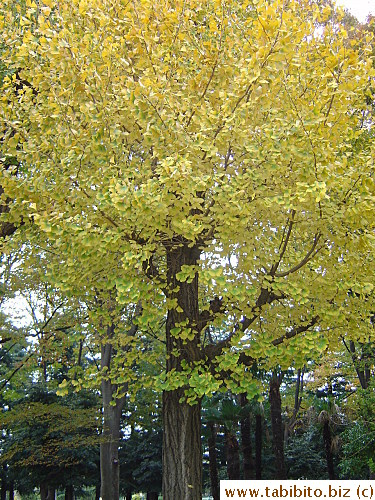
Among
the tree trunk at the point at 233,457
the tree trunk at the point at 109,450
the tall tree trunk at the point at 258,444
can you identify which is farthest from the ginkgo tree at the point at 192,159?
the tall tree trunk at the point at 258,444

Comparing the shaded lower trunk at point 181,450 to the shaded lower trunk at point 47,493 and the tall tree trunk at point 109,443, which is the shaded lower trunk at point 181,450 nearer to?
the tall tree trunk at point 109,443

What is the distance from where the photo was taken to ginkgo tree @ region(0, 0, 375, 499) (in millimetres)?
5094

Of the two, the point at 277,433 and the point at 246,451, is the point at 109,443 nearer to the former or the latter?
the point at 246,451

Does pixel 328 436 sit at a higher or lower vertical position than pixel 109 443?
lower

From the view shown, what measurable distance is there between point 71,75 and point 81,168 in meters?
1.08

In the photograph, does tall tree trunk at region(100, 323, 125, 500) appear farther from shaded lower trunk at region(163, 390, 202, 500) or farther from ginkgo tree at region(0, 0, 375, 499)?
ginkgo tree at region(0, 0, 375, 499)

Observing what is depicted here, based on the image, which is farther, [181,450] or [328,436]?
[328,436]

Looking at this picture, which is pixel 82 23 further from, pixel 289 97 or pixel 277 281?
pixel 277 281

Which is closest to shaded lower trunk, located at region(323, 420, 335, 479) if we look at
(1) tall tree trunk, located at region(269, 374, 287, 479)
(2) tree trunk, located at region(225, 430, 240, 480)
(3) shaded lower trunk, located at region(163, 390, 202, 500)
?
(1) tall tree trunk, located at region(269, 374, 287, 479)

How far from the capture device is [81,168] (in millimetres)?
5676

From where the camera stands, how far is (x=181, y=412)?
6.50 m

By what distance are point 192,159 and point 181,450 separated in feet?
12.7

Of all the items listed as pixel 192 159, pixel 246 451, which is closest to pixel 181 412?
pixel 192 159

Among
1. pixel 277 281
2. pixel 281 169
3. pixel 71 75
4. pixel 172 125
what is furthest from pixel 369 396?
pixel 71 75
